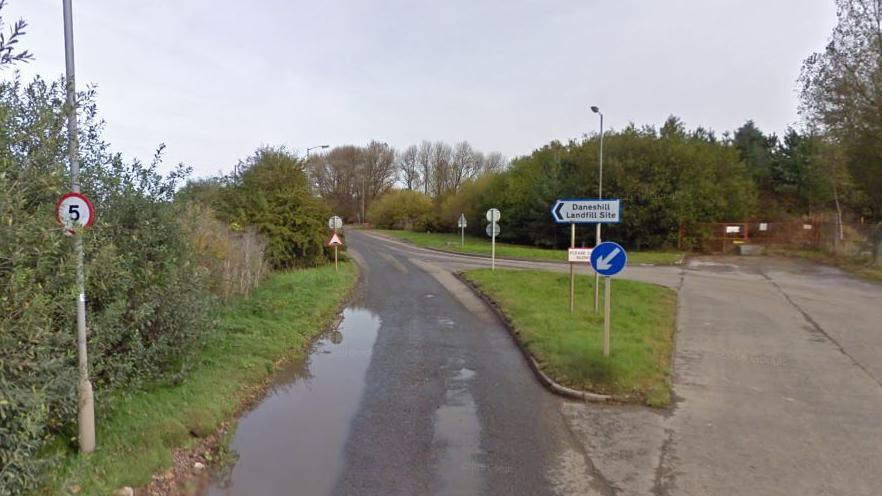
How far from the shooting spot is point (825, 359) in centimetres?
831

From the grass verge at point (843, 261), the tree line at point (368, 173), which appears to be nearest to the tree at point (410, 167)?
the tree line at point (368, 173)

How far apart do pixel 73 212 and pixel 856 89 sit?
25.6 m

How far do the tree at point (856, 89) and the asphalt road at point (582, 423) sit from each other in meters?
13.4

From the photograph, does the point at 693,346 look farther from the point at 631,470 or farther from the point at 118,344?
the point at 118,344

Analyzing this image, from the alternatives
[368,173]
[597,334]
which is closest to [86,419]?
[597,334]

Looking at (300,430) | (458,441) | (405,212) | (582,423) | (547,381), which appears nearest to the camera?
(458,441)

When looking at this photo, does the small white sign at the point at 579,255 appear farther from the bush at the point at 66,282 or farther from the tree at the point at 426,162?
the tree at the point at 426,162

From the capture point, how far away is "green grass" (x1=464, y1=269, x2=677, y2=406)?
680cm

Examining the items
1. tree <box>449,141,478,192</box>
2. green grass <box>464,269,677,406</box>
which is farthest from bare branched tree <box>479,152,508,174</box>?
green grass <box>464,269,677,406</box>

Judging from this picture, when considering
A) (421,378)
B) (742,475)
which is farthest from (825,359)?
(421,378)

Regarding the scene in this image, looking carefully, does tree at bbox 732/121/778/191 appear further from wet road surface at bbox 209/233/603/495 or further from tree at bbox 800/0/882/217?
wet road surface at bbox 209/233/603/495

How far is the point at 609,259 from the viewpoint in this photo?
7.28 meters

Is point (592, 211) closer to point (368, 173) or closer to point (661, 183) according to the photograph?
point (661, 183)

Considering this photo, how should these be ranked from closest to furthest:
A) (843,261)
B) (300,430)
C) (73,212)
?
1. (73,212)
2. (300,430)
3. (843,261)
